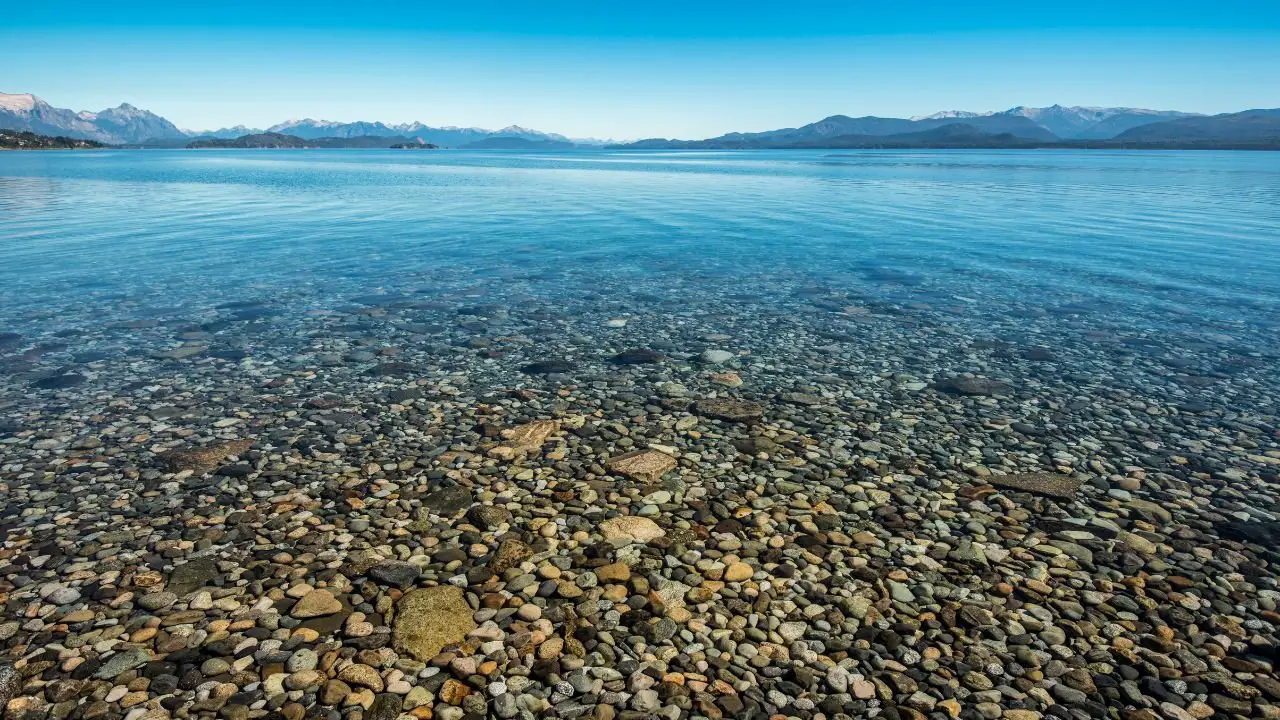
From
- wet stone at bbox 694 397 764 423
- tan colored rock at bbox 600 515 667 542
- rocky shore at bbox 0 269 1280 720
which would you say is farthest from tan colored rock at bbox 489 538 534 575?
wet stone at bbox 694 397 764 423

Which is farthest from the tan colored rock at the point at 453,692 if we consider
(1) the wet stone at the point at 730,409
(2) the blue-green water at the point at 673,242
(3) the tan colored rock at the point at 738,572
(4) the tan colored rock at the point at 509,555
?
(2) the blue-green water at the point at 673,242

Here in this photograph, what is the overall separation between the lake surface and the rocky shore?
48 millimetres

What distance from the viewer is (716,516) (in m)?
9.32

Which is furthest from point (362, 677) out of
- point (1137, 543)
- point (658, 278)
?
point (658, 278)

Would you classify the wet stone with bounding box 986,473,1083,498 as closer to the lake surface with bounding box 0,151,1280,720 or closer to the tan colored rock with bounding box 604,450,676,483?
the lake surface with bounding box 0,151,1280,720

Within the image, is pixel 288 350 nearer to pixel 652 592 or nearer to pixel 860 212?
pixel 652 592

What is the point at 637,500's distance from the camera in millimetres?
9742

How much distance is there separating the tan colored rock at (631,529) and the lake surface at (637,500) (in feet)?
0.16

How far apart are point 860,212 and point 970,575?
158 ft

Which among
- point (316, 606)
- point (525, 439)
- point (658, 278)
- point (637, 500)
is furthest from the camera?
point (658, 278)

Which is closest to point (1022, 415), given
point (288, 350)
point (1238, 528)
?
point (1238, 528)

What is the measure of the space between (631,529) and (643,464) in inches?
78.5

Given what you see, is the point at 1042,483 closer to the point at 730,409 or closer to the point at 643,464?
the point at 730,409

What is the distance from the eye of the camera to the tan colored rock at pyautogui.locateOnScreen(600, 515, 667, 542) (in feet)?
28.9
